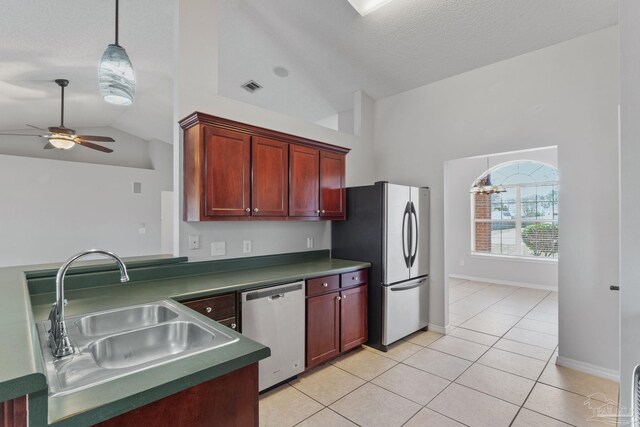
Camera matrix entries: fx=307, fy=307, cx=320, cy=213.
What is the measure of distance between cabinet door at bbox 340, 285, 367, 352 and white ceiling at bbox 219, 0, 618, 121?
8.70 feet

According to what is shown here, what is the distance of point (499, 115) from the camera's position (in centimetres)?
339

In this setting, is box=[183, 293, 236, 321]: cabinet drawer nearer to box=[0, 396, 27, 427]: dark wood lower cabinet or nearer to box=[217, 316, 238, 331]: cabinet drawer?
box=[217, 316, 238, 331]: cabinet drawer

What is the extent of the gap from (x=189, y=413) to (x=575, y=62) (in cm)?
402

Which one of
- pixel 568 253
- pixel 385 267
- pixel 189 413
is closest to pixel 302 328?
pixel 385 267

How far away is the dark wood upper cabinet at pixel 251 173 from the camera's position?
2490mm

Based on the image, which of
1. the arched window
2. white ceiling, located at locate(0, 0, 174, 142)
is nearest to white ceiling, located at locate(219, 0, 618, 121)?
white ceiling, located at locate(0, 0, 174, 142)

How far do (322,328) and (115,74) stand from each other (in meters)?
2.54

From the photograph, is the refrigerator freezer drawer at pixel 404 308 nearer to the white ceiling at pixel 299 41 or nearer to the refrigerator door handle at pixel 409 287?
the refrigerator door handle at pixel 409 287

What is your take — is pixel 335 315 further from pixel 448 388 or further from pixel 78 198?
pixel 78 198

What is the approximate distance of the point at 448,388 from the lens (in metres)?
2.60

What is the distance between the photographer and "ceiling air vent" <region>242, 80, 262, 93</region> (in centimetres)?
431

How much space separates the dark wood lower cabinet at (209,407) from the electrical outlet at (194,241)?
68.6 inches

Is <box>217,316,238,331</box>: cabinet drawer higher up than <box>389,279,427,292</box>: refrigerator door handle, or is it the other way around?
<box>217,316,238,331</box>: cabinet drawer

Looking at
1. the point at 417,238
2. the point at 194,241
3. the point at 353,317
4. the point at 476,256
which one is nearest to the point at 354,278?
the point at 353,317
